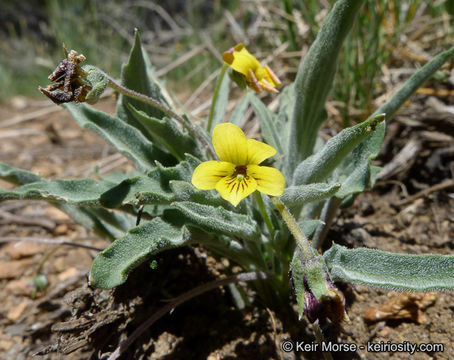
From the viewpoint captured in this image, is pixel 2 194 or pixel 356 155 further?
pixel 356 155

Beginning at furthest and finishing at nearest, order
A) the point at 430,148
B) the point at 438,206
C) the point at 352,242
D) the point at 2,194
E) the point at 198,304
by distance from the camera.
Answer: the point at 430,148, the point at 438,206, the point at 352,242, the point at 198,304, the point at 2,194

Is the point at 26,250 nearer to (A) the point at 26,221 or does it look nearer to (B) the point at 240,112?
(A) the point at 26,221

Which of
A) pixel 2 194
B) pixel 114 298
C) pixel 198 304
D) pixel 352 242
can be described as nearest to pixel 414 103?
pixel 352 242

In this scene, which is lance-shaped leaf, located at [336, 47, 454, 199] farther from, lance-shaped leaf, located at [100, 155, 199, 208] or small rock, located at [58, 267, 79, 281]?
small rock, located at [58, 267, 79, 281]

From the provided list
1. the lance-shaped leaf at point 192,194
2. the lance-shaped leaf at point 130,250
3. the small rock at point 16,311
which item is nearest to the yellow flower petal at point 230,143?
the lance-shaped leaf at point 192,194

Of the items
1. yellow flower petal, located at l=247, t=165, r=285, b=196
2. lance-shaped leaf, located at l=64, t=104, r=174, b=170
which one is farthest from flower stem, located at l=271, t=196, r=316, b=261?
lance-shaped leaf, located at l=64, t=104, r=174, b=170

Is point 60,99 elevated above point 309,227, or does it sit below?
above

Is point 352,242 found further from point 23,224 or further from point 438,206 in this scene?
point 23,224
